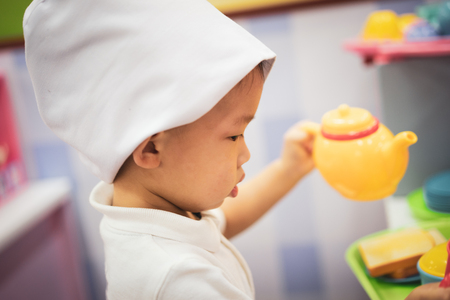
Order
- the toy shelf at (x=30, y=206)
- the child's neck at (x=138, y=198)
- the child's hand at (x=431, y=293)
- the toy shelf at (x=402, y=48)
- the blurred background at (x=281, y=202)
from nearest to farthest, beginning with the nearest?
the child's hand at (x=431, y=293)
the child's neck at (x=138, y=198)
the toy shelf at (x=402, y=48)
the toy shelf at (x=30, y=206)
the blurred background at (x=281, y=202)

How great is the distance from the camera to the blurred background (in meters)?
1.04

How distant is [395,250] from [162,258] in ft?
1.11

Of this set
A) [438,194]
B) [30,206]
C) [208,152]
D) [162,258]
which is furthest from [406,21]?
[30,206]

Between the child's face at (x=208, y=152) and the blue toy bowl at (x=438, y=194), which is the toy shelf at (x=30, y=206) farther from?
the blue toy bowl at (x=438, y=194)

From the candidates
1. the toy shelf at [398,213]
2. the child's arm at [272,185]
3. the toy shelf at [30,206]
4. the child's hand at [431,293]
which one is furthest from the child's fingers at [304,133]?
the toy shelf at [30,206]

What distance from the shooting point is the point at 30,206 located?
1079 mm

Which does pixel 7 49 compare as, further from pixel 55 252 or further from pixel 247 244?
pixel 247 244

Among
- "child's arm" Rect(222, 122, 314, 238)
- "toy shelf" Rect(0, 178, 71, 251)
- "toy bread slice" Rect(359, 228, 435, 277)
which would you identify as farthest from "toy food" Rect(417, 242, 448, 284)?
"toy shelf" Rect(0, 178, 71, 251)

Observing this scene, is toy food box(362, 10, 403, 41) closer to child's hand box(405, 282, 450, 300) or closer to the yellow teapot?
the yellow teapot

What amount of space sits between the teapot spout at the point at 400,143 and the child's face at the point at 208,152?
7.4 inches

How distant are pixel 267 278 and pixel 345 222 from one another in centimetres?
31

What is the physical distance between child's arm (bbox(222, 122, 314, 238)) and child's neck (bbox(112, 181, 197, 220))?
208 millimetres

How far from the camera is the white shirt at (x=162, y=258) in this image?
426 mm

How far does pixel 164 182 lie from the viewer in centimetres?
48
